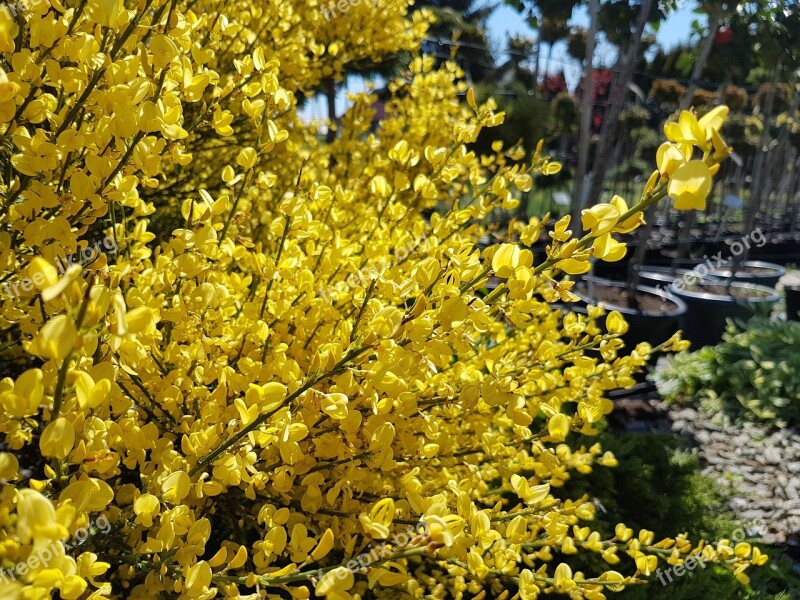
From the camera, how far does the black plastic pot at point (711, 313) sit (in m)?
5.72

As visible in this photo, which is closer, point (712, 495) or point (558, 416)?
point (558, 416)

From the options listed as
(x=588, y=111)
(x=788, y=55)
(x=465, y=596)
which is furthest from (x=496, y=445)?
(x=788, y=55)

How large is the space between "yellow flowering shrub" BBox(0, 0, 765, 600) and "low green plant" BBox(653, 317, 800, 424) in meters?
3.57

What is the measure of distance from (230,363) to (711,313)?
545 cm

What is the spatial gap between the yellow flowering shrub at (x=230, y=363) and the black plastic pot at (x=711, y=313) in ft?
15.5

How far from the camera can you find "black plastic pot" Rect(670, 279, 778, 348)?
18.8ft

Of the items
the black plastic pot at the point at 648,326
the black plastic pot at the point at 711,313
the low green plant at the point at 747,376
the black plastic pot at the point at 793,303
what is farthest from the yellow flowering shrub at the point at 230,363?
the black plastic pot at the point at 793,303

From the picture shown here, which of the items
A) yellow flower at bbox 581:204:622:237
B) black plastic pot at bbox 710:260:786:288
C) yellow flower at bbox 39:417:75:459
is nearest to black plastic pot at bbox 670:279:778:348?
black plastic pot at bbox 710:260:786:288

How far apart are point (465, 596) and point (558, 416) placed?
126cm

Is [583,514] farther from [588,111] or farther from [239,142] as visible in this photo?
[588,111]

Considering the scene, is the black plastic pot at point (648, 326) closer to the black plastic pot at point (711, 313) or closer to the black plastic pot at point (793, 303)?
the black plastic pot at point (711, 313)

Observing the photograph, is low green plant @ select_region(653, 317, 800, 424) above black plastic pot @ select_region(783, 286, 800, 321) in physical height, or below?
below

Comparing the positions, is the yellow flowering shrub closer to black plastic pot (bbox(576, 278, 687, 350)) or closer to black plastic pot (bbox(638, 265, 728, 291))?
black plastic pot (bbox(576, 278, 687, 350))

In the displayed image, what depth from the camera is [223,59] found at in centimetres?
220
